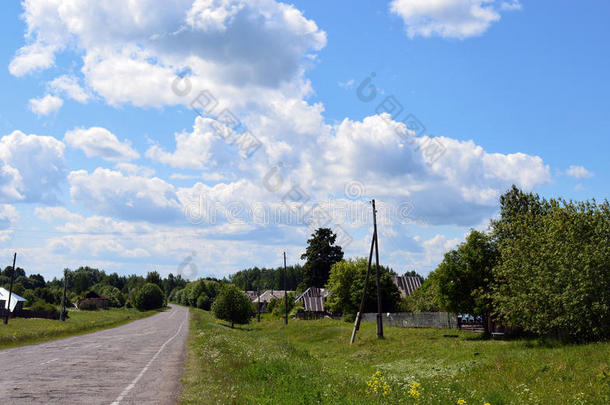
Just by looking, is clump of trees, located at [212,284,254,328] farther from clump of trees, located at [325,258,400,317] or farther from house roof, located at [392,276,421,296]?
house roof, located at [392,276,421,296]

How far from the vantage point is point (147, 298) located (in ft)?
427

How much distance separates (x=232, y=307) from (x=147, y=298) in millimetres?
70281

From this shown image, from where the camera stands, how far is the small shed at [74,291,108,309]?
124 meters

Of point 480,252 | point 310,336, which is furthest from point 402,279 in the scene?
point 480,252

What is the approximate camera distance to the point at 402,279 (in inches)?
3617

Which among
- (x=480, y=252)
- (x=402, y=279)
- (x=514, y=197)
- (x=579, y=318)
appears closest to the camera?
(x=579, y=318)

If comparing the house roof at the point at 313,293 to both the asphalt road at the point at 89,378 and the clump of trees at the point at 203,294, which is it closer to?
the clump of trees at the point at 203,294

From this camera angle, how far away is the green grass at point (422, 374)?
1235 cm

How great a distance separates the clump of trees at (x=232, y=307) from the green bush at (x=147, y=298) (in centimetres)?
6855

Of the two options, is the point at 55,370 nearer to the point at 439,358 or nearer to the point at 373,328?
the point at 439,358

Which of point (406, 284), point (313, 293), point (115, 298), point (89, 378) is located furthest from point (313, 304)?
point (115, 298)

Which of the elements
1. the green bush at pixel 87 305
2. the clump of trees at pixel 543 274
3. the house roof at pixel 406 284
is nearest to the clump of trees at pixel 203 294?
the green bush at pixel 87 305

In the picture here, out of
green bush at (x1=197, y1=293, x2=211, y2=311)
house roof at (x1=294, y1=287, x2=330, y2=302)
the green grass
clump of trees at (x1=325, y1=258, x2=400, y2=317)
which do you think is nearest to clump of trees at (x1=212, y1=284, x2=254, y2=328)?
clump of trees at (x1=325, y1=258, x2=400, y2=317)

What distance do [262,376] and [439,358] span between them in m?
15.1
